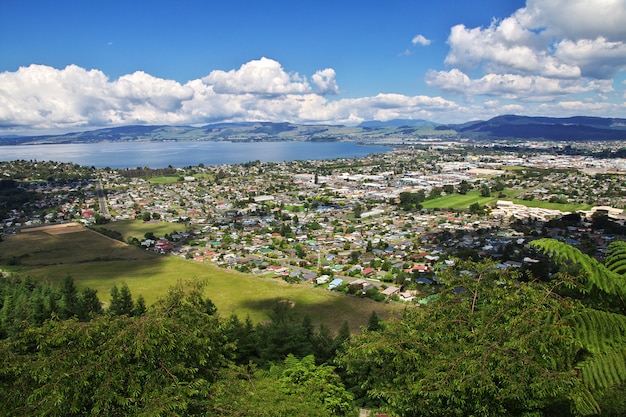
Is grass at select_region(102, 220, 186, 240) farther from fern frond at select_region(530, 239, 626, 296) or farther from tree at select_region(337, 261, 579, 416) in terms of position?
fern frond at select_region(530, 239, 626, 296)

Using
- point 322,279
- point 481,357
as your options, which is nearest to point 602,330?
point 481,357

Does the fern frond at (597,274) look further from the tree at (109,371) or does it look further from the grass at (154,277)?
the grass at (154,277)

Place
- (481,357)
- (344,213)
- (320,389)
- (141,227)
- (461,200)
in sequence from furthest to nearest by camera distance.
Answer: (461,200) → (344,213) → (141,227) → (320,389) → (481,357)

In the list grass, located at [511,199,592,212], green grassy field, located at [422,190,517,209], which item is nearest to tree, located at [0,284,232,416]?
green grassy field, located at [422,190,517,209]

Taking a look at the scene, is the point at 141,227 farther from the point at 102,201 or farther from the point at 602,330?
the point at 602,330

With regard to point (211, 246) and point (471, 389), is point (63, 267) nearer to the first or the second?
point (211, 246)

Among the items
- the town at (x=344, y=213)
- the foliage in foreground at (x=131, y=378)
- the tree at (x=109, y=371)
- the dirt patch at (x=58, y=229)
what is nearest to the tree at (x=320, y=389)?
the foliage in foreground at (x=131, y=378)
